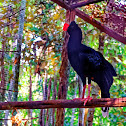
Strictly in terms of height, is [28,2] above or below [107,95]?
above

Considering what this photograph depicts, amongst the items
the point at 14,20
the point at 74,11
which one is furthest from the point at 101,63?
the point at 14,20

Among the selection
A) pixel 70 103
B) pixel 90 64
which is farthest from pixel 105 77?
pixel 70 103

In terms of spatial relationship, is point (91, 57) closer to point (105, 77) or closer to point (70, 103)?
point (105, 77)

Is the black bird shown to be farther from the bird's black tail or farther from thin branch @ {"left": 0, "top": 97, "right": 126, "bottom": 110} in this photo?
thin branch @ {"left": 0, "top": 97, "right": 126, "bottom": 110}

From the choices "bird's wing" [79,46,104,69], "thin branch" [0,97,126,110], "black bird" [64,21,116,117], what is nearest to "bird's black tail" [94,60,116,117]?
"black bird" [64,21,116,117]

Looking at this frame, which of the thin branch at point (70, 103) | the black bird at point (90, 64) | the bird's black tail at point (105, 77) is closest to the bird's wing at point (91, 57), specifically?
the black bird at point (90, 64)

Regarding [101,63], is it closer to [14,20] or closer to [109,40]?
[109,40]

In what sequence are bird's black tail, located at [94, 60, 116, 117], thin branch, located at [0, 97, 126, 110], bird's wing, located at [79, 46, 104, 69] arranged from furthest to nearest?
1. bird's black tail, located at [94, 60, 116, 117]
2. bird's wing, located at [79, 46, 104, 69]
3. thin branch, located at [0, 97, 126, 110]

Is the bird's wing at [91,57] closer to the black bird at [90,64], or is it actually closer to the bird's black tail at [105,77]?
the black bird at [90,64]

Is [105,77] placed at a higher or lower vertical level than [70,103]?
higher

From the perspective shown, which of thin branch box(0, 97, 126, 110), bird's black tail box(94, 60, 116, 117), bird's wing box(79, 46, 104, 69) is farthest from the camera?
bird's black tail box(94, 60, 116, 117)

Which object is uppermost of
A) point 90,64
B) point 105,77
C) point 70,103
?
point 90,64

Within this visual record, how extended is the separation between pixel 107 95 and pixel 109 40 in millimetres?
2160

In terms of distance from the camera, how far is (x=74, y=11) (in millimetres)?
3588
